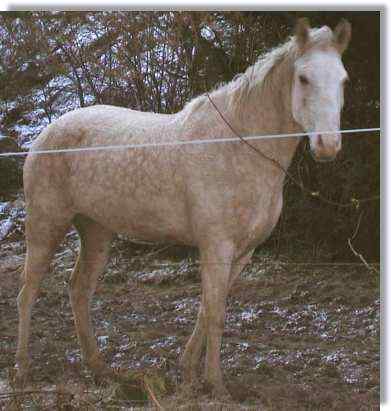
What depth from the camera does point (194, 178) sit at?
2.72m

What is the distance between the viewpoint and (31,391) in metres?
2.62

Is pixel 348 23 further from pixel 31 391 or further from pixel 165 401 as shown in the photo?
pixel 31 391

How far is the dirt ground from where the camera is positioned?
2.62m

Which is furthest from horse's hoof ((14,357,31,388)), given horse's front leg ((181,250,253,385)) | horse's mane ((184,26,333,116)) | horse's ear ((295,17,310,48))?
horse's ear ((295,17,310,48))

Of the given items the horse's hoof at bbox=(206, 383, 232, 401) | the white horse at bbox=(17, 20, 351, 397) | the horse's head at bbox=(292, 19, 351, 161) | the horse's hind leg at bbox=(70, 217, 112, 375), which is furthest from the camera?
the horse's hind leg at bbox=(70, 217, 112, 375)

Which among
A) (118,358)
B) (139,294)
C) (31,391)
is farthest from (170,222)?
(31,391)

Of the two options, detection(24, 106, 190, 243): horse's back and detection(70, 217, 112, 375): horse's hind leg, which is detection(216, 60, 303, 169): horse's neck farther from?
detection(70, 217, 112, 375): horse's hind leg

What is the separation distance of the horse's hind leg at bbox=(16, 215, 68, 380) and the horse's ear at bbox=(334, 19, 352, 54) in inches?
44.3

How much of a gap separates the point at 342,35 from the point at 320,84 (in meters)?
0.18

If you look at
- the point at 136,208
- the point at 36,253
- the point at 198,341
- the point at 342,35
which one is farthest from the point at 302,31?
→ the point at 36,253

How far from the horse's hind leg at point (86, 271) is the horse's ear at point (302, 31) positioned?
3.18ft

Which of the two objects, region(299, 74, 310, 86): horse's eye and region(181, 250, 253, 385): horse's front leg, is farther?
region(181, 250, 253, 385): horse's front leg

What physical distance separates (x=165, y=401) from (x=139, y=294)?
16.7 inches

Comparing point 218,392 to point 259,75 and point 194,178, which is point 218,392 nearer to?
point 194,178
